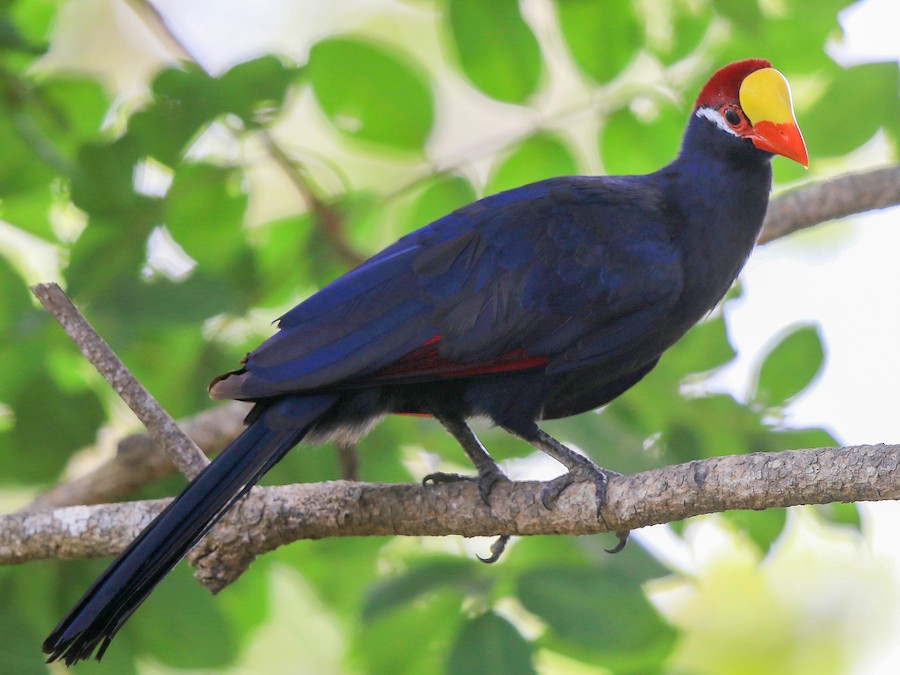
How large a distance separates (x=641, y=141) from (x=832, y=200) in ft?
2.16

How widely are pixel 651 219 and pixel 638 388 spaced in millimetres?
532

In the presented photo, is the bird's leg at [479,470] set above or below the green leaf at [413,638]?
above

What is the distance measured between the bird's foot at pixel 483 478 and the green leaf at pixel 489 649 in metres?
0.31

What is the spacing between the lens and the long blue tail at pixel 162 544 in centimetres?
222

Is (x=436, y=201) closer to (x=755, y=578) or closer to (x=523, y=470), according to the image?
(x=523, y=470)

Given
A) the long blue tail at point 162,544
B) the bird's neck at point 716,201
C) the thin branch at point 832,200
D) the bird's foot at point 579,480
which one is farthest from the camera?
the thin branch at point 832,200

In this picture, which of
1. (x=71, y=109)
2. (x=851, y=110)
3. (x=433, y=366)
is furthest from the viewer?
(x=71, y=109)

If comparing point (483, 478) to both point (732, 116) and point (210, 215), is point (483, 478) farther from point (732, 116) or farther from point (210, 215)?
point (732, 116)

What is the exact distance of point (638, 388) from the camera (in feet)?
10.5

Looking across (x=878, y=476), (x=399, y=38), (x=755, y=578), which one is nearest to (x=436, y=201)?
(x=878, y=476)

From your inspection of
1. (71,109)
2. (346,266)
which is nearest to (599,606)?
(346,266)

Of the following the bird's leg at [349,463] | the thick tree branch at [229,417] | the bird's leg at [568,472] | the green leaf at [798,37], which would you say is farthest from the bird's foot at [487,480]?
the green leaf at [798,37]

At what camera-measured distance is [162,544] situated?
229cm

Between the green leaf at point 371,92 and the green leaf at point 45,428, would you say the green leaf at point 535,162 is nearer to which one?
the green leaf at point 371,92
